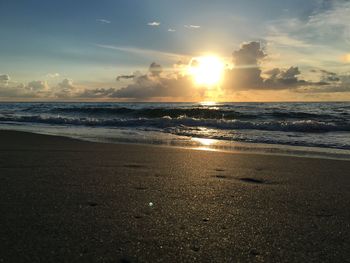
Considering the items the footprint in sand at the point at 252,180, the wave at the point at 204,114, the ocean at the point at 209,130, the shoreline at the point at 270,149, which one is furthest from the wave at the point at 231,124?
the footprint in sand at the point at 252,180

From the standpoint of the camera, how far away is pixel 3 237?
8.20 ft

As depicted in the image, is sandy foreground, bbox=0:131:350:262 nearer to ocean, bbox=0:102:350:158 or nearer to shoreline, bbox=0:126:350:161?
shoreline, bbox=0:126:350:161

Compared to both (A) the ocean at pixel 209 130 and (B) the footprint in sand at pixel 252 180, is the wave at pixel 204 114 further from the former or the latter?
(B) the footprint in sand at pixel 252 180

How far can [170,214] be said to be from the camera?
123 inches

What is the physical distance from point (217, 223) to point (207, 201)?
26.8 inches

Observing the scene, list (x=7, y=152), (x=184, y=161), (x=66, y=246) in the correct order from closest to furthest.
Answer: (x=66, y=246) < (x=184, y=161) < (x=7, y=152)

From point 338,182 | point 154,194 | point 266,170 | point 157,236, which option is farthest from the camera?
point 266,170

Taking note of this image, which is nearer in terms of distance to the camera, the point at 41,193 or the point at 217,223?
the point at 217,223

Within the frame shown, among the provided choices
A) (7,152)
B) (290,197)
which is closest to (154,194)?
(290,197)

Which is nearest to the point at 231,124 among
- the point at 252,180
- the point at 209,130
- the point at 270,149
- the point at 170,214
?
the point at 209,130

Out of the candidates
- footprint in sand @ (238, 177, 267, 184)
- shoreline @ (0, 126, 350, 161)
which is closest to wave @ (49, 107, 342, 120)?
shoreline @ (0, 126, 350, 161)

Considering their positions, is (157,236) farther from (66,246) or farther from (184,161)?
(184,161)

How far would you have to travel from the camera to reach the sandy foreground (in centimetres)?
236

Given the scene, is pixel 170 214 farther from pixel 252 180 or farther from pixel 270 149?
pixel 270 149
